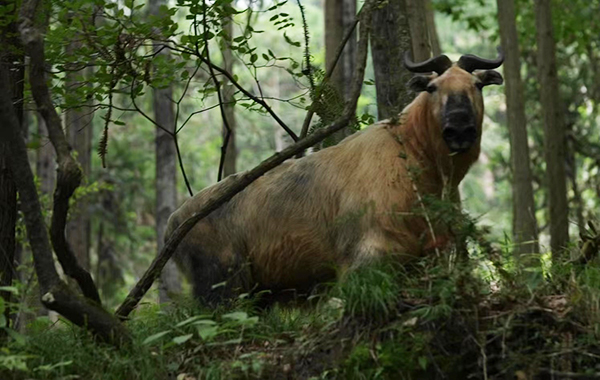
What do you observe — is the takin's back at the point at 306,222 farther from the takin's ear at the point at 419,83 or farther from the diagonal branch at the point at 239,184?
the diagonal branch at the point at 239,184

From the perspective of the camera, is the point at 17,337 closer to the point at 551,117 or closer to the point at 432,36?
the point at 551,117

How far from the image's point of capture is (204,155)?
37062 millimetres

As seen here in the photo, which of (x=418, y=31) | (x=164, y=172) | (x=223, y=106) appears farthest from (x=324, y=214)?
(x=164, y=172)

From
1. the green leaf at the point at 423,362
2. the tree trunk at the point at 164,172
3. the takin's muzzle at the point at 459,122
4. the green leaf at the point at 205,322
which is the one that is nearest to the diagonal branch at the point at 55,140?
the green leaf at the point at 205,322

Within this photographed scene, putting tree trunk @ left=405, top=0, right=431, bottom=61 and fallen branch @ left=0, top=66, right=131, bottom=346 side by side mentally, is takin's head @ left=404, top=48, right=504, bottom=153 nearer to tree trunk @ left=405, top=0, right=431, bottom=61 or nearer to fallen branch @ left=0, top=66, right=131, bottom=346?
fallen branch @ left=0, top=66, right=131, bottom=346

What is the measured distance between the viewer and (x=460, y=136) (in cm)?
787

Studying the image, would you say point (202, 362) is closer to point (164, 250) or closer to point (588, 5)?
point (164, 250)

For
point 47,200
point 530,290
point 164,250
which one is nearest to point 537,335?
point 530,290

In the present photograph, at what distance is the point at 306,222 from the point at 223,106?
5.67 metres

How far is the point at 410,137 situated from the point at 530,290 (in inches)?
87.6

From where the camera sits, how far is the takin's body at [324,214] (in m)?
7.97

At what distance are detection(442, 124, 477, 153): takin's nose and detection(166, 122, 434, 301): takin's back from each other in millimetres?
488

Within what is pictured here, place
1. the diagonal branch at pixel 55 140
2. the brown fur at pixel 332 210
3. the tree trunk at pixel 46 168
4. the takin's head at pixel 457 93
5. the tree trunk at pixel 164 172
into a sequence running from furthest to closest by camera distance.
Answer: the tree trunk at pixel 164 172, the tree trunk at pixel 46 168, the brown fur at pixel 332 210, the takin's head at pixel 457 93, the diagonal branch at pixel 55 140

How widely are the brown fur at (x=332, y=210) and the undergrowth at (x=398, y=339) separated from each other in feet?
2.90
